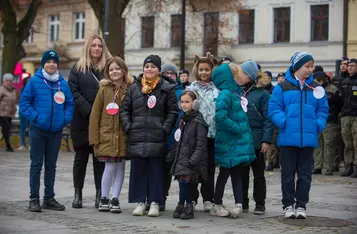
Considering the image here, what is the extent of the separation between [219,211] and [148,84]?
5.69ft

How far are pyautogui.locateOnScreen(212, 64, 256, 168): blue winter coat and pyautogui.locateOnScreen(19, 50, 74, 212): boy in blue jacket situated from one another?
1894 mm

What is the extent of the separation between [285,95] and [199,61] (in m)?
1.19

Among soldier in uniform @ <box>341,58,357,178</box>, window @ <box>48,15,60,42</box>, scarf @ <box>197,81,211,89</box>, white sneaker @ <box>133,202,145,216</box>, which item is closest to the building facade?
window @ <box>48,15,60,42</box>

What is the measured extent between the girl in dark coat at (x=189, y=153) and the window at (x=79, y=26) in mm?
46432

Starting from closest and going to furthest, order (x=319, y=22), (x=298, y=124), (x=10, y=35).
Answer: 1. (x=298, y=124)
2. (x=10, y=35)
3. (x=319, y=22)

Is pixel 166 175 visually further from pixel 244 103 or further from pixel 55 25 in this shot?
pixel 55 25

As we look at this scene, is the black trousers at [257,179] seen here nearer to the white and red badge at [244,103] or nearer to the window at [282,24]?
the white and red badge at [244,103]

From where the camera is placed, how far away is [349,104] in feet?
50.6

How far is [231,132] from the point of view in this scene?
9.45 metres

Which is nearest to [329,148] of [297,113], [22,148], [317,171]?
[317,171]

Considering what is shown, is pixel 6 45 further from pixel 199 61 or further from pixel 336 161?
pixel 199 61

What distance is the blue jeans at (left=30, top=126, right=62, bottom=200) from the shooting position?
9.82m

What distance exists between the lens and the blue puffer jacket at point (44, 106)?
9.73m

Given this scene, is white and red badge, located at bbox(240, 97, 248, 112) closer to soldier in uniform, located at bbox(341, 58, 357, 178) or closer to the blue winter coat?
the blue winter coat
